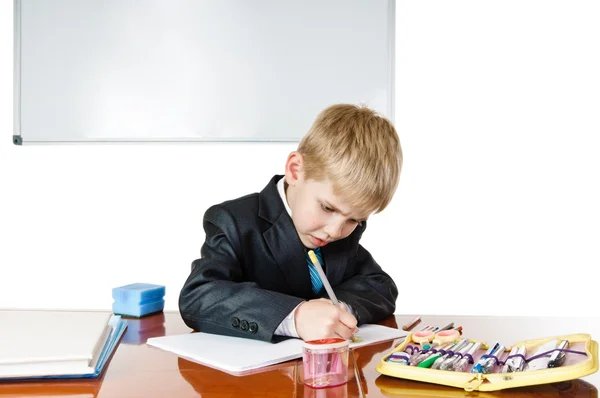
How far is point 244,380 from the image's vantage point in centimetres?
85

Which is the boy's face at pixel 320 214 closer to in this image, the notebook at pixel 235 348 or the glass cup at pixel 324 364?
the notebook at pixel 235 348

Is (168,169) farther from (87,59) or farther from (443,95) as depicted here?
(443,95)

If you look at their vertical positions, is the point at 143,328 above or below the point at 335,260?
below

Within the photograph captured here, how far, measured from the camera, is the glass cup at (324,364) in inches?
32.8

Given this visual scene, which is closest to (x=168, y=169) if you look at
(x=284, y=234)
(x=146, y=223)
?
(x=146, y=223)

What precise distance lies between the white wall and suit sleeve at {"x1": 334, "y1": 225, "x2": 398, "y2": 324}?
1671 millimetres

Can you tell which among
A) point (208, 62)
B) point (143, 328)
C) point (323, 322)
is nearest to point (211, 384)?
point (323, 322)

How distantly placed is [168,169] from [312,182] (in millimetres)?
1963

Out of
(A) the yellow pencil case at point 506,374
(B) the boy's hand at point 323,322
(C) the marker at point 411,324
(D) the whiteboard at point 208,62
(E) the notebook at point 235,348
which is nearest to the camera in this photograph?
(A) the yellow pencil case at point 506,374

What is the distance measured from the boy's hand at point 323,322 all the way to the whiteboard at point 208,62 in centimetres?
210

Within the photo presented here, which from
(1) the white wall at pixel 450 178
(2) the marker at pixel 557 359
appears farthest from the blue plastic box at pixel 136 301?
(1) the white wall at pixel 450 178

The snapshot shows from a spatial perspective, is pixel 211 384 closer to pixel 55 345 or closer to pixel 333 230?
pixel 55 345

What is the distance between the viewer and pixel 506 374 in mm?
800

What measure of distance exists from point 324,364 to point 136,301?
0.63m
